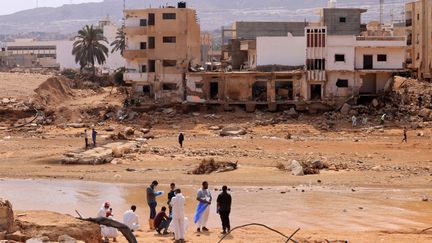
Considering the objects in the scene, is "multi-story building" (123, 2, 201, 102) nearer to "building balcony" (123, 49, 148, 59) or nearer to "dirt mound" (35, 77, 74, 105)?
"building balcony" (123, 49, 148, 59)

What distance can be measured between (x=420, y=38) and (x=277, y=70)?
1280cm

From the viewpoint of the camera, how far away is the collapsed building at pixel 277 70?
159ft

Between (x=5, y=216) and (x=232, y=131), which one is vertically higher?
(x=5, y=216)

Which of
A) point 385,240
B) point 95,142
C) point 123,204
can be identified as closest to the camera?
point 385,240

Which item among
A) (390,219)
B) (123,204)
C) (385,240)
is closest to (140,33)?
(123,204)

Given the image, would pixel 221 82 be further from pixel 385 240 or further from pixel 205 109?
pixel 385 240

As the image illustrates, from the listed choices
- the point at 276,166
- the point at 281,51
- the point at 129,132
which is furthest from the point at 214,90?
the point at 276,166

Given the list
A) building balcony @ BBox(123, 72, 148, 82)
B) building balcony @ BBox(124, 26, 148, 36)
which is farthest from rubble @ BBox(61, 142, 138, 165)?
building balcony @ BBox(124, 26, 148, 36)

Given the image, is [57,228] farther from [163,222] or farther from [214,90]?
[214,90]

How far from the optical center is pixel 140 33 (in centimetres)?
5184

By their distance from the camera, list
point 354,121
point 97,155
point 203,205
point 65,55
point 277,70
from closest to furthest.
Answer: point 203,205, point 97,155, point 354,121, point 277,70, point 65,55

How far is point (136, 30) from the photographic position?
51.9 metres

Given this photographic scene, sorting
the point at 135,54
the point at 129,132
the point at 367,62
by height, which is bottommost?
the point at 129,132

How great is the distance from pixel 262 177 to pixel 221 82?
1976 centimetres
